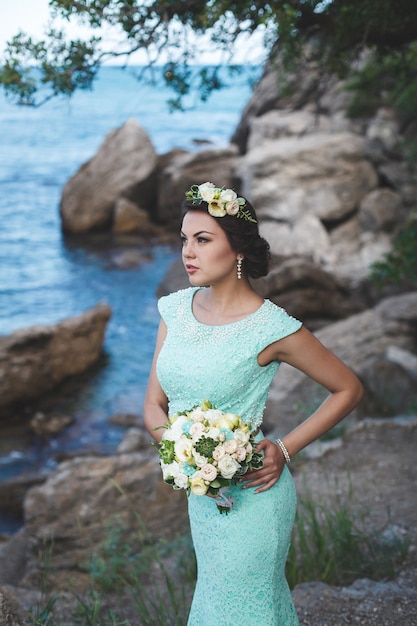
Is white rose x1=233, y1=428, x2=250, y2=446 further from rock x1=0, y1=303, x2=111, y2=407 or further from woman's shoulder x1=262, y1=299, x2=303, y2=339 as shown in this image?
rock x1=0, y1=303, x2=111, y2=407

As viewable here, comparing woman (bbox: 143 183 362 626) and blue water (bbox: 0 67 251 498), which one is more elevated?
woman (bbox: 143 183 362 626)

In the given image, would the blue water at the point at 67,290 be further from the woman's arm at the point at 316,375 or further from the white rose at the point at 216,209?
the woman's arm at the point at 316,375

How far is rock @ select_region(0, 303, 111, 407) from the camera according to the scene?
Answer: 1135 cm

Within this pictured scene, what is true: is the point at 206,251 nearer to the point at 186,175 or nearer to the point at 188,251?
the point at 188,251

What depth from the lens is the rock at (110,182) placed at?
21.0 meters

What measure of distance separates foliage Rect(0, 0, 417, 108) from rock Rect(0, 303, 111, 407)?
6.50 metres

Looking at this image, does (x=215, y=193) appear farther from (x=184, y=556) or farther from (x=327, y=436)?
(x=327, y=436)

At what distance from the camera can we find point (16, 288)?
1875 centimetres

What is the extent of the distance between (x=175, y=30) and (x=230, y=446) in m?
3.45

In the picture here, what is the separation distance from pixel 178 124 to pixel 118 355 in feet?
147

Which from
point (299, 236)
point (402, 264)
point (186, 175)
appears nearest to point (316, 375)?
point (402, 264)

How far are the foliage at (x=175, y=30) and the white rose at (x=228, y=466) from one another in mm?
2873

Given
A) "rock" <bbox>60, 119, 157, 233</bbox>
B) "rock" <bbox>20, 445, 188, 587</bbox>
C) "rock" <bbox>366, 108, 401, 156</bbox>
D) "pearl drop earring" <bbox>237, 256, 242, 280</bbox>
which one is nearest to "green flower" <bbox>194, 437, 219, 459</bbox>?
"pearl drop earring" <bbox>237, 256, 242, 280</bbox>

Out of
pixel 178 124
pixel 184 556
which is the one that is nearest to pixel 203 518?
pixel 184 556
